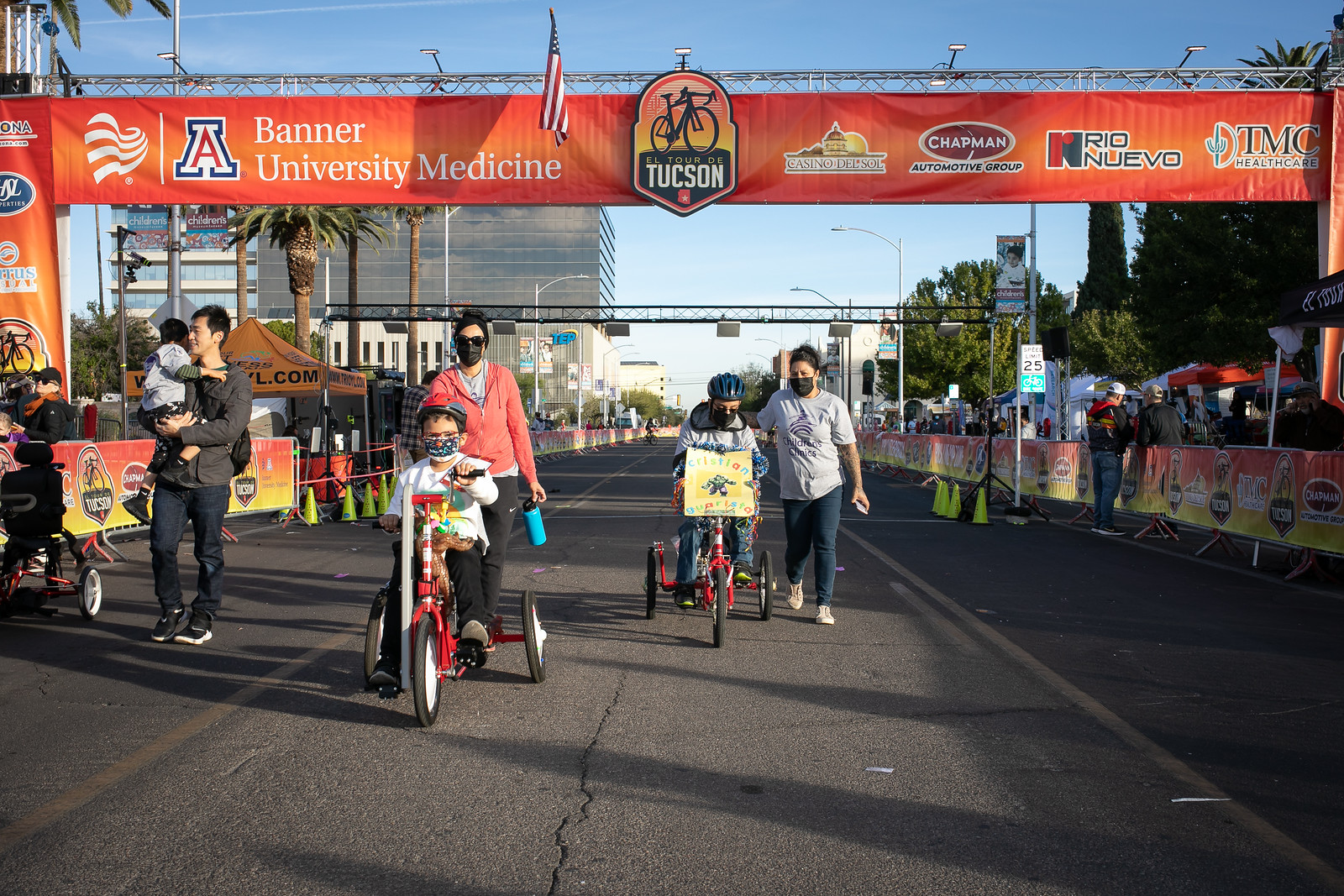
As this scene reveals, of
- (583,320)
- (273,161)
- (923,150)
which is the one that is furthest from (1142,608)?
(583,320)

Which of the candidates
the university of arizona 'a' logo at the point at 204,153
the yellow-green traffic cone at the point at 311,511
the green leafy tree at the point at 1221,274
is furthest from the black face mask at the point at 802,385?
the green leafy tree at the point at 1221,274

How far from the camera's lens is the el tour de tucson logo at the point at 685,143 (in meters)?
16.2

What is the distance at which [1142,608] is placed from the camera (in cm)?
904

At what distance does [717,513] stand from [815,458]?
87 centimetres

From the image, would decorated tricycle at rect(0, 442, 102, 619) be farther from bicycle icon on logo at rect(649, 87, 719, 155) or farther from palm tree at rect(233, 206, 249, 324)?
palm tree at rect(233, 206, 249, 324)

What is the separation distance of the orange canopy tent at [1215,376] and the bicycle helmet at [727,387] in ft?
94.2

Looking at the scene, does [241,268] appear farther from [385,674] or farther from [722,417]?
[385,674]

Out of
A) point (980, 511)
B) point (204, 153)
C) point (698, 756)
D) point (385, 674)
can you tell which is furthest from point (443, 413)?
point (980, 511)

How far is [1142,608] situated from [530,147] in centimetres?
1102

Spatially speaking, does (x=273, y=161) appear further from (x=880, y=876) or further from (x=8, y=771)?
(x=880, y=876)

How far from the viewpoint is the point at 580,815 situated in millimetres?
4105

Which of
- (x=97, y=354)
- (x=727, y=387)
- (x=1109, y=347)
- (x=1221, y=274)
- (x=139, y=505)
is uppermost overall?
(x=1221, y=274)

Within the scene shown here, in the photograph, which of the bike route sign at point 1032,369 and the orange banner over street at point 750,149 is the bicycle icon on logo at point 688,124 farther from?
the bike route sign at point 1032,369

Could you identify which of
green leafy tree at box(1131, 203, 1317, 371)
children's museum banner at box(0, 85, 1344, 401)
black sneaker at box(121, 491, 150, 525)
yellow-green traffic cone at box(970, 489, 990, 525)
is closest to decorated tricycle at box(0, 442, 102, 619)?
black sneaker at box(121, 491, 150, 525)
